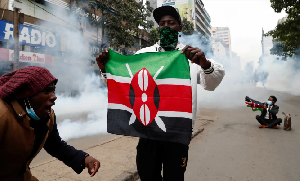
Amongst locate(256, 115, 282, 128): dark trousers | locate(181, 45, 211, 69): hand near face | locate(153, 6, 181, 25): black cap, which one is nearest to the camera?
locate(181, 45, 211, 69): hand near face

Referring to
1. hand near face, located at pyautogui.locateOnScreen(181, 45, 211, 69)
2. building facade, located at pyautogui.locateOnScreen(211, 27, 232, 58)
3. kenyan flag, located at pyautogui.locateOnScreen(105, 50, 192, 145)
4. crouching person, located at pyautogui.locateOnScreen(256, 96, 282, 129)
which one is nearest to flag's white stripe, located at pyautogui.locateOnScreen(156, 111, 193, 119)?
kenyan flag, located at pyautogui.locateOnScreen(105, 50, 192, 145)

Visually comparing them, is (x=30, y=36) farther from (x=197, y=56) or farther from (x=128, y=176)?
(x=197, y=56)

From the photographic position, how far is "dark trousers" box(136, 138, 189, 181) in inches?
71.6

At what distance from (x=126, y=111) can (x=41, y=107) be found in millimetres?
783

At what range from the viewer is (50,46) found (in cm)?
1370

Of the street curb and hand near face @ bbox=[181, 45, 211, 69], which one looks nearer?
hand near face @ bbox=[181, 45, 211, 69]

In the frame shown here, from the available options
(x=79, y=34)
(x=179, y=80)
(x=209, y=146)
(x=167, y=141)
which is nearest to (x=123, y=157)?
(x=209, y=146)

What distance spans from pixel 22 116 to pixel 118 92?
92cm

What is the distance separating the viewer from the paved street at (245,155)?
344 centimetres

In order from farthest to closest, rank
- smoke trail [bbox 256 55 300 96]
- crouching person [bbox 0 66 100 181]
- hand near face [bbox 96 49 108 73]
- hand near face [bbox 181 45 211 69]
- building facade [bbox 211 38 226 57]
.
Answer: building facade [bbox 211 38 226 57]
smoke trail [bbox 256 55 300 96]
hand near face [bbox 96 49 108 73]
hand near face [bbox 181 45 211 69]
crouching person [bbox 0 66 100 181]

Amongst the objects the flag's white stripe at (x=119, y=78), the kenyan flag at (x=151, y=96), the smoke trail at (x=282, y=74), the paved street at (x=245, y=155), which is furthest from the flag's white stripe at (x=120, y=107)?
the smoke trail at (x=282, y=74)

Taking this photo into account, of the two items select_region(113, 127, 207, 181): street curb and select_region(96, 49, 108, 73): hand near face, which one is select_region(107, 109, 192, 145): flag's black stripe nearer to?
select_region(96, 49, 108, 73): hand near face

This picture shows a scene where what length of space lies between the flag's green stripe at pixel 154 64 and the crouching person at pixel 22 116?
74cm

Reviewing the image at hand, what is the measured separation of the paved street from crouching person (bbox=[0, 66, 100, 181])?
8.53 feet
